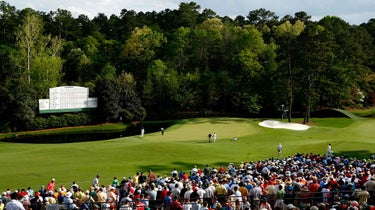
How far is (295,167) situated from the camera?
32188 mm

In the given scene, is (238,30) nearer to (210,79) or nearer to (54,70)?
(210,79)

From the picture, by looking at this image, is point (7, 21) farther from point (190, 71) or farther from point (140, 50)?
point (190, 71)

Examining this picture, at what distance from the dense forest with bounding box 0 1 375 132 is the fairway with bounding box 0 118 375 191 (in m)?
14.0

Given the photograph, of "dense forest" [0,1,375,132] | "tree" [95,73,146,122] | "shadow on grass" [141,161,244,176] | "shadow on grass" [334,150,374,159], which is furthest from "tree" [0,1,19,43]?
"shadow on grass" [334,150,374,159]

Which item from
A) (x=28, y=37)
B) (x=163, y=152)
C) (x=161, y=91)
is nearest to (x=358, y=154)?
(x=163, y=152)

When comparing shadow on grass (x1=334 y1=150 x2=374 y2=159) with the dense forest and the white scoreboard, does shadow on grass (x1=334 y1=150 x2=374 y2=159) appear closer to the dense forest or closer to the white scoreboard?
the dense forest

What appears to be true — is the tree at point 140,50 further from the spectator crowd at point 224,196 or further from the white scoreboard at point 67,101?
the spectator crowd at point 224,196

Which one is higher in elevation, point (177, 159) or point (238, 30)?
point (238, 30)

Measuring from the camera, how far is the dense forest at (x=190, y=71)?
78.2 m

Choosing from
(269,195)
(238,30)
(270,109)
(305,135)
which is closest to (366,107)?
(270,109)

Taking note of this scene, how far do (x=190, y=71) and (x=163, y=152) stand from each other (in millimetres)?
60465

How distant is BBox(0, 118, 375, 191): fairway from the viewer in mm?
37750

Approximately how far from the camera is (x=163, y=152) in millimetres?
47906

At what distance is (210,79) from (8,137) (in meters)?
43.1
